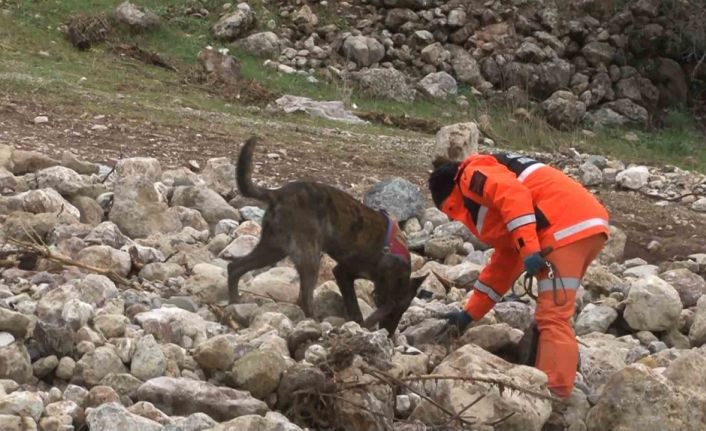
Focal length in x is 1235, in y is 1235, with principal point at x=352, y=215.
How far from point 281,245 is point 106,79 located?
9.18 meters

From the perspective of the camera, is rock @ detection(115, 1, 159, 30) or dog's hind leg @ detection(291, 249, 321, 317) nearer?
dog's hind leg @ detection(291, 249, 321, 317)

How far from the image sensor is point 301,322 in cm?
737

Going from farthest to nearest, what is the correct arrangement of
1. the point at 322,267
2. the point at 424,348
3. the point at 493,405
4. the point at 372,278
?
the point at 322,267
the point at 372,278
the point at 424,348
the point at 493,405

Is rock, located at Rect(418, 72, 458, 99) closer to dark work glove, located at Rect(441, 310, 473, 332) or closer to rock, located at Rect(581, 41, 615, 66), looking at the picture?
rock, located at Rect(581, 41, 615, 66)

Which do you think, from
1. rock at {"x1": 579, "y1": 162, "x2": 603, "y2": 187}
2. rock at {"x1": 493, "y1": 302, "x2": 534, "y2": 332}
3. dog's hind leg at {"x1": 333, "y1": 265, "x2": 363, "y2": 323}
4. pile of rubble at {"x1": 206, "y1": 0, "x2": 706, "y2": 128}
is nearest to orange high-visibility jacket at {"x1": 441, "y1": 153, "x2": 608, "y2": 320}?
rock at {"x1": 493, "y1": 302, "x2": 534, "y2": 332}

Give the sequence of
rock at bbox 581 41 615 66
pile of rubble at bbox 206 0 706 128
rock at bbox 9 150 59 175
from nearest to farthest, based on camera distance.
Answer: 1. rock at bbox 9 150 59 175
2. pile of rubble at bbox 206 0 706 128
3. rock at bbox 581 41 615 66

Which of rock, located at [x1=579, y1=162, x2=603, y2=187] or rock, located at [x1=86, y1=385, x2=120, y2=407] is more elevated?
rock, located at [x1=86, y1=385, x2=120, y2=407]

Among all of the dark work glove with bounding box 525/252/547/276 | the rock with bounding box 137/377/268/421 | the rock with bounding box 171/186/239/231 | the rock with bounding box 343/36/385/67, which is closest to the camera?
the rock with bounding box 137/377/268/421

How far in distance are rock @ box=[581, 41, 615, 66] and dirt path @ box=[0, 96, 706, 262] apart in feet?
29.2

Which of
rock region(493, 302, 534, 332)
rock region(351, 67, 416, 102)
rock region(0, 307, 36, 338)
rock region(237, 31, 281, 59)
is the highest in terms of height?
rock region(0, 307, 36, 338)

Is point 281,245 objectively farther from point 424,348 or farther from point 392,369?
point 392,369

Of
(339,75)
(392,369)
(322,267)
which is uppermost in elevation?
(392,369)

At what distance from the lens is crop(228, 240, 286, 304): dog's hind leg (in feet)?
26.7

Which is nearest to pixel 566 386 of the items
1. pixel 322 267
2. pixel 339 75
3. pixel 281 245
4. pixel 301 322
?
pixel 301 322
